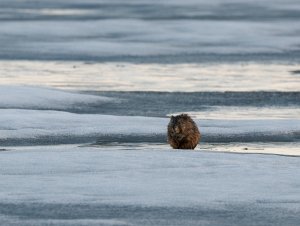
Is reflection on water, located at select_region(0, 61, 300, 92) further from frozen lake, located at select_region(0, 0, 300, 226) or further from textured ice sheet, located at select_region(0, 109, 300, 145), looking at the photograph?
textured ice sheet, located at select_region(0, 109, 300, 145)

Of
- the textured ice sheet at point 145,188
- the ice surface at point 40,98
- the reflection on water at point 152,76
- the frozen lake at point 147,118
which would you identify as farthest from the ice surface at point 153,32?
the textured ice sheet at point 145,188

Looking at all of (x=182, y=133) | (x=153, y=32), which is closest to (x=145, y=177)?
(x=182, y=133)

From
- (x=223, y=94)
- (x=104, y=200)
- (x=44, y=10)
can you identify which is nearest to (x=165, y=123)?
(x=223, y=94)

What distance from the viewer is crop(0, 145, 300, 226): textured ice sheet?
7.19 m

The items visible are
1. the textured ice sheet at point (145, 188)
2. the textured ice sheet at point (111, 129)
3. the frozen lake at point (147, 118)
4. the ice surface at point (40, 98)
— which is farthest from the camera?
the ice surface at point (40, 98)

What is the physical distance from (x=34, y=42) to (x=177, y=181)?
561 inches

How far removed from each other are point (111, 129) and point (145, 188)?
349cm

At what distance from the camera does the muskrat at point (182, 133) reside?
10016 mm

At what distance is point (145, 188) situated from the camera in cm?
798

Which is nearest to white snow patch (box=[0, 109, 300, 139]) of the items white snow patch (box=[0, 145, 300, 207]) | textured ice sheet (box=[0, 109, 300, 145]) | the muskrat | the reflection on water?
textured ice sheet (box=[0, 109, 300, 145])

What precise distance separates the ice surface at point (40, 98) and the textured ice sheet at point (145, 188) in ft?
12.4

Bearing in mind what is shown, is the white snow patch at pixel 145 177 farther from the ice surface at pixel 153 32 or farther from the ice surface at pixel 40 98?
→ the ice surface at pixel 153 32

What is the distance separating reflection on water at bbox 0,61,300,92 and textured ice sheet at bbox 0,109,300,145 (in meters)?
3.29

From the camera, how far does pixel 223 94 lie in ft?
48.8
